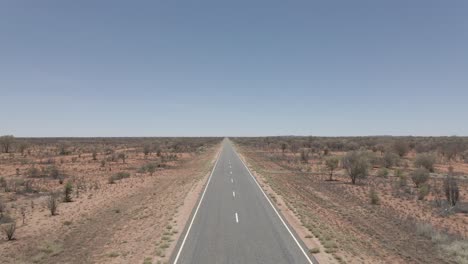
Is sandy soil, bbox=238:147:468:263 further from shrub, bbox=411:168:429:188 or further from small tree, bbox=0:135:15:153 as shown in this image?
small tree, bbox=0:135:15:153

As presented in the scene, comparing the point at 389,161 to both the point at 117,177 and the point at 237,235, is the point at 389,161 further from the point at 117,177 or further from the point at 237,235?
the point at 237,235

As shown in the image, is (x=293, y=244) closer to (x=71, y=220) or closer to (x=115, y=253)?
(x=115, y=253)

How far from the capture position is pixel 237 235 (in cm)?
1617

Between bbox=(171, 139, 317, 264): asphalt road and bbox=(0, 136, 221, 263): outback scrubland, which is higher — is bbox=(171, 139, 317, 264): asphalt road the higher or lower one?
the higher one

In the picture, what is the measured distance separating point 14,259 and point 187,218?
314 inches

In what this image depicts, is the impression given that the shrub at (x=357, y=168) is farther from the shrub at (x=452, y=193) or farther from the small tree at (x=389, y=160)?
the small tree at (x=389, y=160)

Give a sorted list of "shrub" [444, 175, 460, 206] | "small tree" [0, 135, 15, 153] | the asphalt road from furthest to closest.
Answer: "small tree" [0, 135, 15, 153] → "shrub" [444, 175, 460, 206] → the asphalt road

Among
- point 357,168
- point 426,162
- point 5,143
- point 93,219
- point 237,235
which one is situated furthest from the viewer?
point 5,143

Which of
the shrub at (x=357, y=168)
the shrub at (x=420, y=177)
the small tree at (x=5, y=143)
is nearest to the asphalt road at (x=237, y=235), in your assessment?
the shrub at (x=357, y=168)

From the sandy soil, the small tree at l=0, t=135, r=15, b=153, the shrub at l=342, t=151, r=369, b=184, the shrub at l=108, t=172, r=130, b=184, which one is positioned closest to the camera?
the sandy soil

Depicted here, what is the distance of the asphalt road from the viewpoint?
43.6ft

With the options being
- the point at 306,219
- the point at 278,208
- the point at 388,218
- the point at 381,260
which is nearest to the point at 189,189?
the point at 278,208

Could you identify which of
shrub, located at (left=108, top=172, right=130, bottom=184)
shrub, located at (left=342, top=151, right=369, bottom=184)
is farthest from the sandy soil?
shrub, located at (left=108, top=172, right=130, bottom=184)

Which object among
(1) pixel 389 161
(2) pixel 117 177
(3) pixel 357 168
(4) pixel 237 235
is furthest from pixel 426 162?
(4) pixel 237 235
